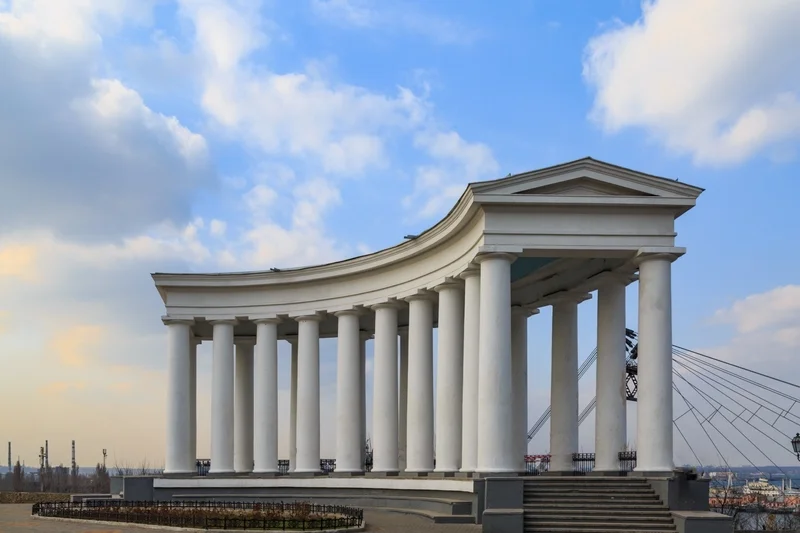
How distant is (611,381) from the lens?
5338 cm

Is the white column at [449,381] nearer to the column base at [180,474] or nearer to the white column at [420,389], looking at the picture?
the white column at [420,389]

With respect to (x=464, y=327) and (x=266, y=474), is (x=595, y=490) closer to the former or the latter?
(x=464, y=327)

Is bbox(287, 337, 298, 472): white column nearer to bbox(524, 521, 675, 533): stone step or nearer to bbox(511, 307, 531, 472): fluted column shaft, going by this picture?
bbox(511, 307, 531, 472): fluted column shaft

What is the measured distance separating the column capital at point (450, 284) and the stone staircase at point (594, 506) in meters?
13.8

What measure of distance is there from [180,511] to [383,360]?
65.4 feet

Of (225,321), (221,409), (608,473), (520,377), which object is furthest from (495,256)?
(221,409)

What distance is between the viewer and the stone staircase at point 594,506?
4112cm

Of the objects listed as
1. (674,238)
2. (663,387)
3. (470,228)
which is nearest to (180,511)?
(470,228)

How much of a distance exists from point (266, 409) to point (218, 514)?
25488 mm

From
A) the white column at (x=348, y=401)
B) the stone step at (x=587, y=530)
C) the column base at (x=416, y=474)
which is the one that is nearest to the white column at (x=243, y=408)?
the white column at (x=348, y=401)

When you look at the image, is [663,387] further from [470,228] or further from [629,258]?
[470,228]

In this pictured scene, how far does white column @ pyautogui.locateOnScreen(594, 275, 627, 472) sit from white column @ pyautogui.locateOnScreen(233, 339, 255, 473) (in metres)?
34.6

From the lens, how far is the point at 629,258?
162 feet

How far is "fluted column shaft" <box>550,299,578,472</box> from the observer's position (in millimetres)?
60719
